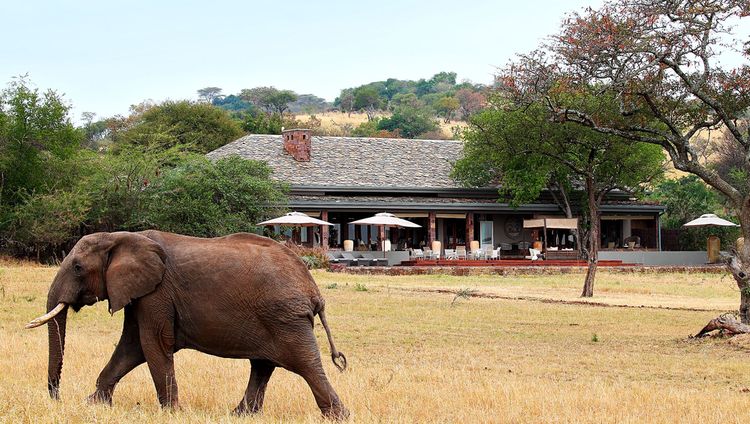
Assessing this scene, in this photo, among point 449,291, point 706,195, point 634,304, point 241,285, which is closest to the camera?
point 241,285

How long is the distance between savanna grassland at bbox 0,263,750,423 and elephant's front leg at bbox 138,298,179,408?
0.25 m

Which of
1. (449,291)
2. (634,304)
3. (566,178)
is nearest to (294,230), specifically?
(566,178)

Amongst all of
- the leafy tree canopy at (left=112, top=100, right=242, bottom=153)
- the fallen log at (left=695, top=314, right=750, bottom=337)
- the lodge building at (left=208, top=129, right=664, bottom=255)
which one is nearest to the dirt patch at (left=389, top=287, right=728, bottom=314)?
the fallen log at (left=695, top=314, right=750, bottom=337)

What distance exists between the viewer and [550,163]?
47312 mm

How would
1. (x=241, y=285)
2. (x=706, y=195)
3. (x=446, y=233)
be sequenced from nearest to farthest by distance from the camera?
(x=241, y=285), (x=446, y=233), (x=706, y=195)

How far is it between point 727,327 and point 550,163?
A: 29888mm

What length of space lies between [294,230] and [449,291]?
1859 cm

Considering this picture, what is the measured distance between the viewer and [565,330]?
19.6 m

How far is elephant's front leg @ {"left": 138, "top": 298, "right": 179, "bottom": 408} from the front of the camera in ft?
29.7

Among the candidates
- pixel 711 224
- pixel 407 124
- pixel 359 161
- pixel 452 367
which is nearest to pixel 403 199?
pixel 359 161

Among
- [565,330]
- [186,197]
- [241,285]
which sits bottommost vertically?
[565,330]

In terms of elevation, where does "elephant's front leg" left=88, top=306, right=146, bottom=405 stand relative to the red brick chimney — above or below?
below

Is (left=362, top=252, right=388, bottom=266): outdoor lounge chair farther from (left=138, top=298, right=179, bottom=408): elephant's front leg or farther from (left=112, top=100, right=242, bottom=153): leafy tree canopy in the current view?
(left=138, top=298, right=179, bottom=408): elephant's front leg

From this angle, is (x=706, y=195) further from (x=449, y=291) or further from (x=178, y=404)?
(x=178, y=404)
